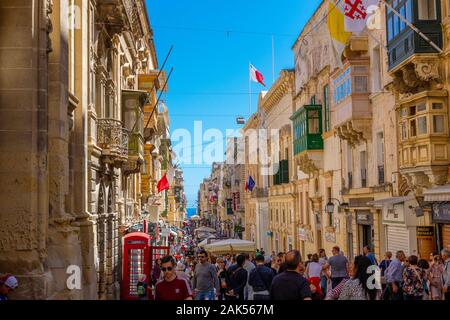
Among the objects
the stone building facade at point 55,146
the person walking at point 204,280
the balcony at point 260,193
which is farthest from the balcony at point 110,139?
the balcony at point 260,193

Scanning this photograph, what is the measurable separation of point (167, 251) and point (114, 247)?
5.36ft

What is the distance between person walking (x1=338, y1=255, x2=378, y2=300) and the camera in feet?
22.6

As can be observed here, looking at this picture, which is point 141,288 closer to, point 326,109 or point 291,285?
point 291,285

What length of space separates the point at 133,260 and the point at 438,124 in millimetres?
9709

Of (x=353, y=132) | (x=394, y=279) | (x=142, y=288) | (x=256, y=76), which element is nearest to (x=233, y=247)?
(x=353, y=132)

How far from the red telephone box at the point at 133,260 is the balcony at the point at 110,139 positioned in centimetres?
271

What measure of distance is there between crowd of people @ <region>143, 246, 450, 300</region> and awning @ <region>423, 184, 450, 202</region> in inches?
94.0

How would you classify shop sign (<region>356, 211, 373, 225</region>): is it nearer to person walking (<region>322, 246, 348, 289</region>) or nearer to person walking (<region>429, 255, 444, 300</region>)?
person walking (<region>322, 246, 348, 289</region>)

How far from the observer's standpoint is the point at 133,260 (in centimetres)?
1988

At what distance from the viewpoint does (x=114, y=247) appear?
20078 mm

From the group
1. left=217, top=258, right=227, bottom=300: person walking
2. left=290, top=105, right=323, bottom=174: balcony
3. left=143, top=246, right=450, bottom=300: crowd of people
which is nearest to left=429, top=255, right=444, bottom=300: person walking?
left=143, top=246, right=450, bottom=300: crowd of people

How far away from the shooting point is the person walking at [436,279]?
1113 centimetres
